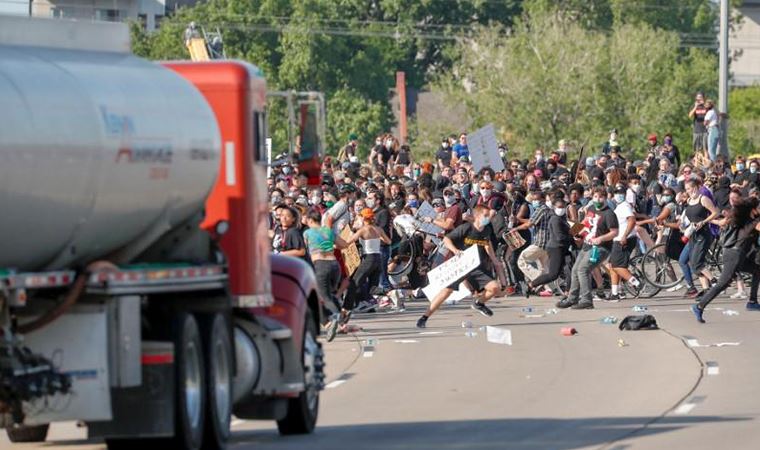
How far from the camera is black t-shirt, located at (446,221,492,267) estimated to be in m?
26.9

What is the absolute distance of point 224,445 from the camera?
45.1ft

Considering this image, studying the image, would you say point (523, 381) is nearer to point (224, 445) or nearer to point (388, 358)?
point (388, 358)

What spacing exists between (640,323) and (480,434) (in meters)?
10.4

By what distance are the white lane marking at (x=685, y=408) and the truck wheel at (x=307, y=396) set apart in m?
3.17

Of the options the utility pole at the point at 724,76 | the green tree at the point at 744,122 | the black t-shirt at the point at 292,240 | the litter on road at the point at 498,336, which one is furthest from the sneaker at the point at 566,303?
the green tree at the point at 744,122

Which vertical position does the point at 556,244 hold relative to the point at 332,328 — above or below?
above

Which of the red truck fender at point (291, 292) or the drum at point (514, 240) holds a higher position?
the red truck fender at point (291, 292)

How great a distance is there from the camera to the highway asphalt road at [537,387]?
15.0m

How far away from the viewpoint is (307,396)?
611 inches

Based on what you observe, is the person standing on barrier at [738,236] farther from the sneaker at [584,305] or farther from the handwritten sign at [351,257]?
the handwritten sign at [351,257]

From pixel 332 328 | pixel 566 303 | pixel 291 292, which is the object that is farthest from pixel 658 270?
pixel 291 292

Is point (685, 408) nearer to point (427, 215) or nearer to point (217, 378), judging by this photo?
point (217, 378)

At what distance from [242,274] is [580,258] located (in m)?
15.9

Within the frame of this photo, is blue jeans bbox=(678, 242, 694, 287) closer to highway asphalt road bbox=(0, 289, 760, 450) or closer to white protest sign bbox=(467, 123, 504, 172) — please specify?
highway asphalt road bbox=(0, 289, 760, 450)
